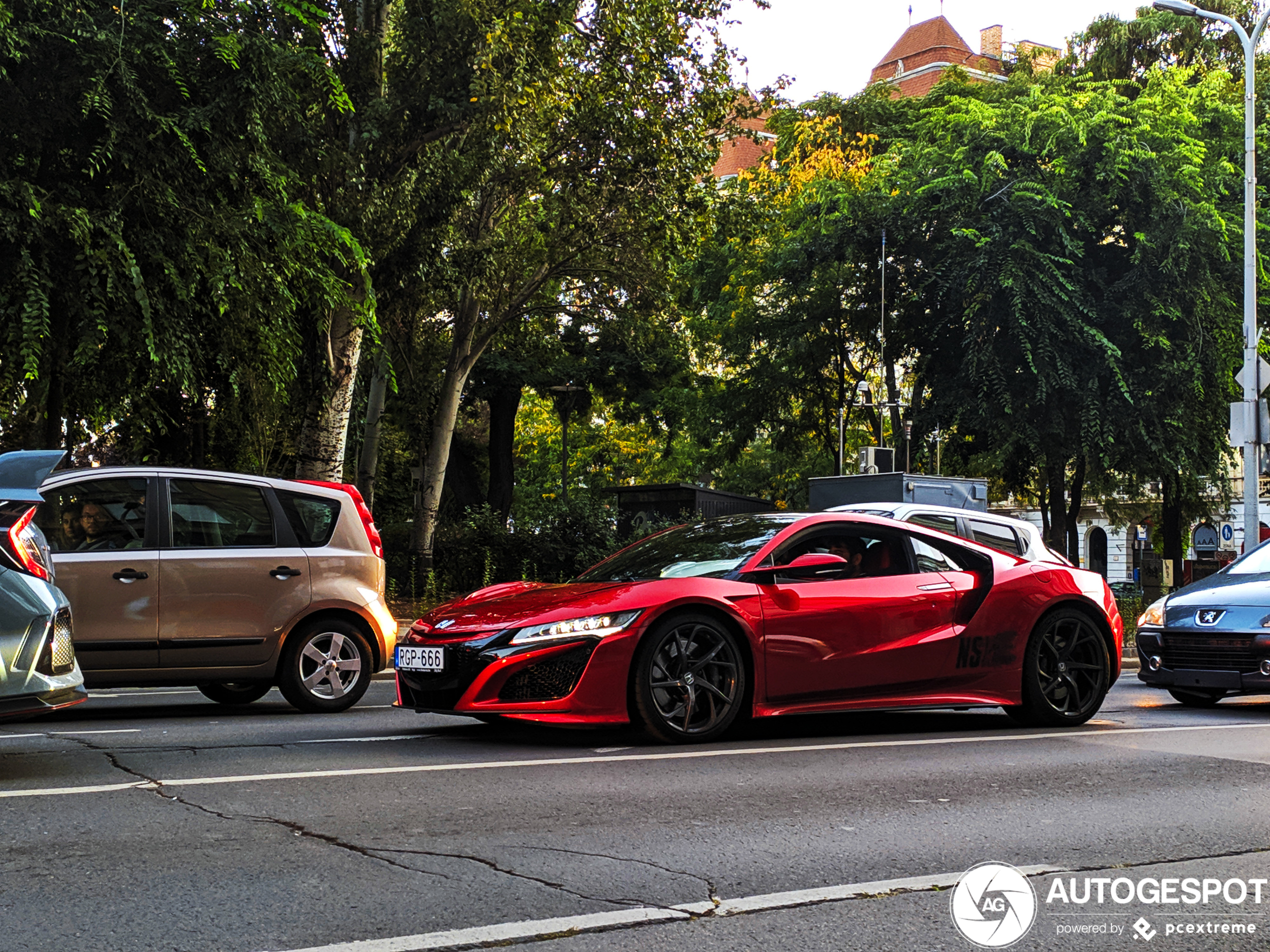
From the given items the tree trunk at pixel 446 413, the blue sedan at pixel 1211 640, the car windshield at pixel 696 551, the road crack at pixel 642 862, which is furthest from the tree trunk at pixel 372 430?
the road crack at pixel 642 862

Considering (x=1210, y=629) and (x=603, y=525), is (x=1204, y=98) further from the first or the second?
(x=1210, y=629)

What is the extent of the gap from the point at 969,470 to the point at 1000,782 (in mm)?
32741

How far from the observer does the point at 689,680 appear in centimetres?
806

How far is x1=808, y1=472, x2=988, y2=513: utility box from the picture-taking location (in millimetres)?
23828

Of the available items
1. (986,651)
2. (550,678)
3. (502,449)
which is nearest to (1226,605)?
(986,651)

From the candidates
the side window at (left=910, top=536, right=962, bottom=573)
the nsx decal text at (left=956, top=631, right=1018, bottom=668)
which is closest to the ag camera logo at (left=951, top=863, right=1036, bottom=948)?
the nsx decal text at (left=956, top=631, right=1018, bottom=668)

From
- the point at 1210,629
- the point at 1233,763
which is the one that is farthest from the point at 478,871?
the point at 1210,629

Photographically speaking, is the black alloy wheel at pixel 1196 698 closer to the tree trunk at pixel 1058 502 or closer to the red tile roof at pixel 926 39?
the tree trunk at pixel 1058 502

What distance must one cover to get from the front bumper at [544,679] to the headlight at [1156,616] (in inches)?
229

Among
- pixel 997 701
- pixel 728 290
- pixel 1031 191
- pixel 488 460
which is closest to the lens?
pixel 997 701

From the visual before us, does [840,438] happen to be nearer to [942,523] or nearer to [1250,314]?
[1250,314]

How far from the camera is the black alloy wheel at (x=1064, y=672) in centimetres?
940

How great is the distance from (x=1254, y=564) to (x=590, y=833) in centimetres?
899

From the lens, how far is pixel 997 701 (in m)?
9.23
